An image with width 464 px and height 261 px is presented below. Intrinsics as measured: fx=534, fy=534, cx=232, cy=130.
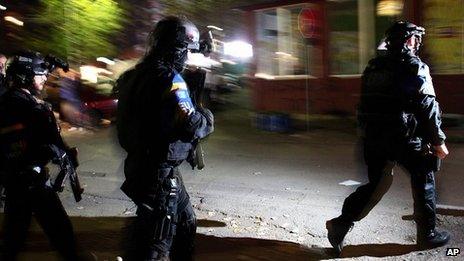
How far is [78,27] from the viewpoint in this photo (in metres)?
17.3

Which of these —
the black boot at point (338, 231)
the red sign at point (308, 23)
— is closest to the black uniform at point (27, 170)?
the black boot at point (338, 231)

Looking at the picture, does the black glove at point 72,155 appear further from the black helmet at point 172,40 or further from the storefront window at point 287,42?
the storefront window at point 287,42

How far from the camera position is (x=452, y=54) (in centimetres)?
1085

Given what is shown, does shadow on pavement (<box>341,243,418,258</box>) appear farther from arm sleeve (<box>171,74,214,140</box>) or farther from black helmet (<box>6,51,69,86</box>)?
black helmet (<box>6,51,69,86</box>)

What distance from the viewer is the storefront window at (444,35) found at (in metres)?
10.7

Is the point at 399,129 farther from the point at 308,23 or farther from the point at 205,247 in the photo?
the point at 308,23

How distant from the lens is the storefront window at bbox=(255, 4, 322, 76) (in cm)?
1257

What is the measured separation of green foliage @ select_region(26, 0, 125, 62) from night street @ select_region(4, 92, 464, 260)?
807 centimetres

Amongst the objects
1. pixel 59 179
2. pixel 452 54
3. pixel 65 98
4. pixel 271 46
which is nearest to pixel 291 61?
pixel 271 46

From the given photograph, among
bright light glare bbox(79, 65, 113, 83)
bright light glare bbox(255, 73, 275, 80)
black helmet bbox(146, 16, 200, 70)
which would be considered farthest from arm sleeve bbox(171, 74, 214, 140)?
bright light glare bbox(79, 65, 113, 83)

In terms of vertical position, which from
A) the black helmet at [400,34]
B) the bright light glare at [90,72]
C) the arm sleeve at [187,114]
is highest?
the black helmet at [400,34]

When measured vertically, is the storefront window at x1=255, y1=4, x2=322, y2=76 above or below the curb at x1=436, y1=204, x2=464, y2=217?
above

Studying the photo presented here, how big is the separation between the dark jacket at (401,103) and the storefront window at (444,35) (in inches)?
295

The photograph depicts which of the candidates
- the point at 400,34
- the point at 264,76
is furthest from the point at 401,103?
the point at 264,76
